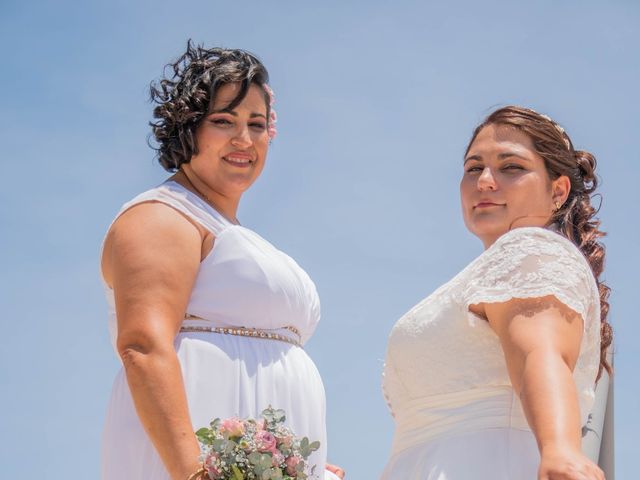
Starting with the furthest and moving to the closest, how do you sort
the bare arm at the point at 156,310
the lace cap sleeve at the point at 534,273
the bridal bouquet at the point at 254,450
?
the bare arm at the point at 156,310, the lace cap sleeve at the point at 534,273, the bridal bouquet at the point at 254,450

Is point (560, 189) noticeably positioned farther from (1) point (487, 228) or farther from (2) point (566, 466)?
(2) point (566, 466)

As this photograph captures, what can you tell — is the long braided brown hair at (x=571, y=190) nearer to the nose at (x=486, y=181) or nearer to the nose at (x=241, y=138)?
the nose at (x=486, y=181)

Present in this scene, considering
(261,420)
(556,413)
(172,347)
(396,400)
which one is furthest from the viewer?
(396,400)

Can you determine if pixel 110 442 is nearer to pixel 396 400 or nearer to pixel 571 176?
pixel 396 400

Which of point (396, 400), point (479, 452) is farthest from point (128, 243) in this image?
point (479, 452)

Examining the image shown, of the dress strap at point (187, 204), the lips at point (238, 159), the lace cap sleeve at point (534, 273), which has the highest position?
the lips at point (238, 159)

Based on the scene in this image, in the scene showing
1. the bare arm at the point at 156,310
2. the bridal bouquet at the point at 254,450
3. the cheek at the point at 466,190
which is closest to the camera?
the bridal bouquet at the point at 254,450

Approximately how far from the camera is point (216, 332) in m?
5.40

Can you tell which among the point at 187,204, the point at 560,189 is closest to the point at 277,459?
the point at 187,204

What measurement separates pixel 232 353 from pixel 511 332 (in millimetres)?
1442

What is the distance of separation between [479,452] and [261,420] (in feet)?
3.32

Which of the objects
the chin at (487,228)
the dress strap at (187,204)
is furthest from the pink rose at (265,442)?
the chin at (487,228)

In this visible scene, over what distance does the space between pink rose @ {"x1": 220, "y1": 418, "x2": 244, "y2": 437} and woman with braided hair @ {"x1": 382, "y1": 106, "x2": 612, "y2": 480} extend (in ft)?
3.15

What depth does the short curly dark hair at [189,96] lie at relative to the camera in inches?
232
